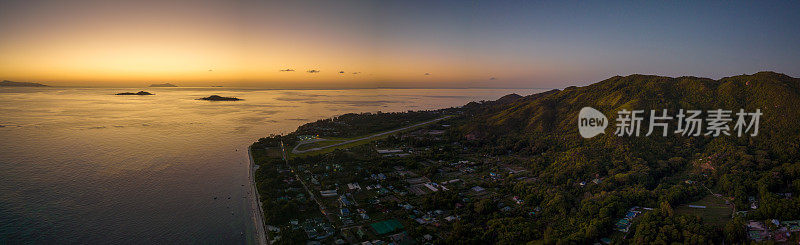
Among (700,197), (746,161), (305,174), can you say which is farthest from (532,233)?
(746,161)

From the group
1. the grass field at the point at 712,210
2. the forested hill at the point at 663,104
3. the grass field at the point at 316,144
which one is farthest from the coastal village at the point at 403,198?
the forested hill at the point at 663,104

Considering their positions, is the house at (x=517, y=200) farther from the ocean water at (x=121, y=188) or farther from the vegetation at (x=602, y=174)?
the ocean water at (x=121, y=188)

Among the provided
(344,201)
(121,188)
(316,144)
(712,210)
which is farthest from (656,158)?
(121,188)

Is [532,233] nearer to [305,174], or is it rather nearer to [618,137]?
[305,174]

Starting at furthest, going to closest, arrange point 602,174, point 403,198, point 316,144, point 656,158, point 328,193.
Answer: point 316,144 → point 656,158 → point 602,174 → point 328,193 → point 403,198

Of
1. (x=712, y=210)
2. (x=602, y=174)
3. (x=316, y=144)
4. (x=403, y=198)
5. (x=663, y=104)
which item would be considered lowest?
(x=403, y=198)

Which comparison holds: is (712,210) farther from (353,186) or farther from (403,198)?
(353,186)
